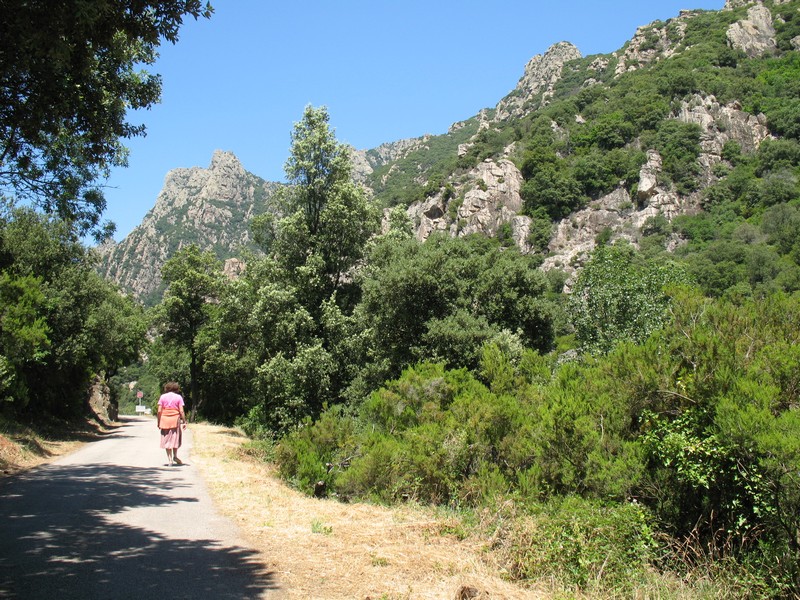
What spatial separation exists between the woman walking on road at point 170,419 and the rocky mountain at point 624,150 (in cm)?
5023

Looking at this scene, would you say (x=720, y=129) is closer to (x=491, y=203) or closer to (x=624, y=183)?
(x=624, y=183)

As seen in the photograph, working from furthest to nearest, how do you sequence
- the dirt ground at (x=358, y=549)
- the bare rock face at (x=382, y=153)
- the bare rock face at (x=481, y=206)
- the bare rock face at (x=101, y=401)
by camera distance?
the bare rock face at (x=382, y=153), the bare rock face at (x=481, y=206), the bare rock face at (x=101, y=401), the dirt ground at (x=358, y=549)

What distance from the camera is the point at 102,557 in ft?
15.8

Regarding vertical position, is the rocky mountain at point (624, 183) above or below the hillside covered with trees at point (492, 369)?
above

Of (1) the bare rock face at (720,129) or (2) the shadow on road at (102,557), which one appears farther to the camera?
(1) the bare rock face at (720,129)

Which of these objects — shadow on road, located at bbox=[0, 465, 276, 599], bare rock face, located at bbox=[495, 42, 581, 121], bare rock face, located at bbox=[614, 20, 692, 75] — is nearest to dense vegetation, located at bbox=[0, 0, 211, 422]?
shadow on road, located at bbox=[0, 465, 276, 599]

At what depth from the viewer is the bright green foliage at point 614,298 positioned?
20078mm

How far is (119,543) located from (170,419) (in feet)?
20.9

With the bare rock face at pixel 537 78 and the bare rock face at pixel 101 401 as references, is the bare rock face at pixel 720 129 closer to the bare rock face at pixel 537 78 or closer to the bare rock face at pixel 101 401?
the bare rock face at pixel 537 78

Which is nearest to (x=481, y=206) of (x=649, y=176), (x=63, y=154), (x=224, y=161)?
(x=649, y=176)

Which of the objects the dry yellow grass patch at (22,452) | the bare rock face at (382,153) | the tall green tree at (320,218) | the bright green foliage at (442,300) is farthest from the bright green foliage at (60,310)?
the bare rock face at (382,153)

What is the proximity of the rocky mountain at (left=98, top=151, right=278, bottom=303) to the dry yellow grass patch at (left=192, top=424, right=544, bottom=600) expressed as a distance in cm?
11484

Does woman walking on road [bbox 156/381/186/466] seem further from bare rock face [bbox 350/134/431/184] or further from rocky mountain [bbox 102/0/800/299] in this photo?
bare rock face [bbox 350/134/431/184]

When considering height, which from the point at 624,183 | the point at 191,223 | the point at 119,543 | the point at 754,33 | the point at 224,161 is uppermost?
the point at 224,161
